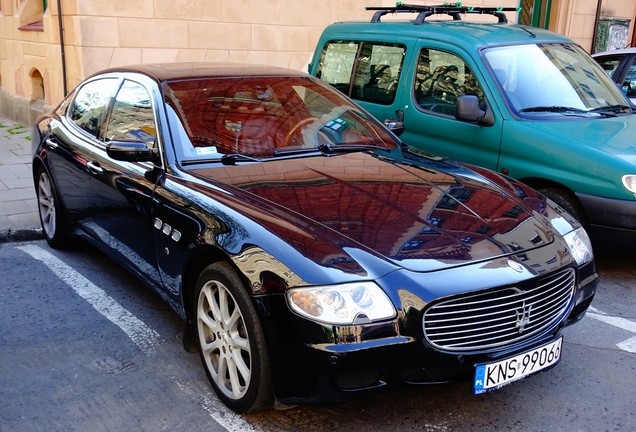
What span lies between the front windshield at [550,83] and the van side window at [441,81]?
0.23m

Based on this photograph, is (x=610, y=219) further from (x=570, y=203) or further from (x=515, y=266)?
(x=515, y=266)

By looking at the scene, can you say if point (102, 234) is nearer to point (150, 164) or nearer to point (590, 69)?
point (150, 164)

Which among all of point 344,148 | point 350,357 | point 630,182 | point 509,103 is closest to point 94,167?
point 344,148

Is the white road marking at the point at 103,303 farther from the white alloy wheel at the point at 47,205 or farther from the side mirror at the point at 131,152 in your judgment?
the side mirror at the point at 131,152

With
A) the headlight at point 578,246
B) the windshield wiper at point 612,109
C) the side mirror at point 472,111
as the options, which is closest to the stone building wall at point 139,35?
the side mirror at point 472,111

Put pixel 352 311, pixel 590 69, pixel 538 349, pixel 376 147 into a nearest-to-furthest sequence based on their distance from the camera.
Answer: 1. pixel 352 311
2. pixel 538 349
3. pixel 376 147
4. pixel 590 69

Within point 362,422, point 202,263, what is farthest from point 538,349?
point 202,263

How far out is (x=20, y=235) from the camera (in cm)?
584

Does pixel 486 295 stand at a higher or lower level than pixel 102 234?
higher

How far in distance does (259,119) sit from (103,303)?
5.25 ft

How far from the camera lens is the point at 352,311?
2.69 m

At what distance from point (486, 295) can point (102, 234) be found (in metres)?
2.70

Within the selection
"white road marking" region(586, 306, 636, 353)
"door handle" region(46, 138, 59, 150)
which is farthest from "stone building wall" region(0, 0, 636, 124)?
"white road marking" region(586, 306, 636, 353)

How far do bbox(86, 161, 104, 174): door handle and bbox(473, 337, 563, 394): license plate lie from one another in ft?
8.87
